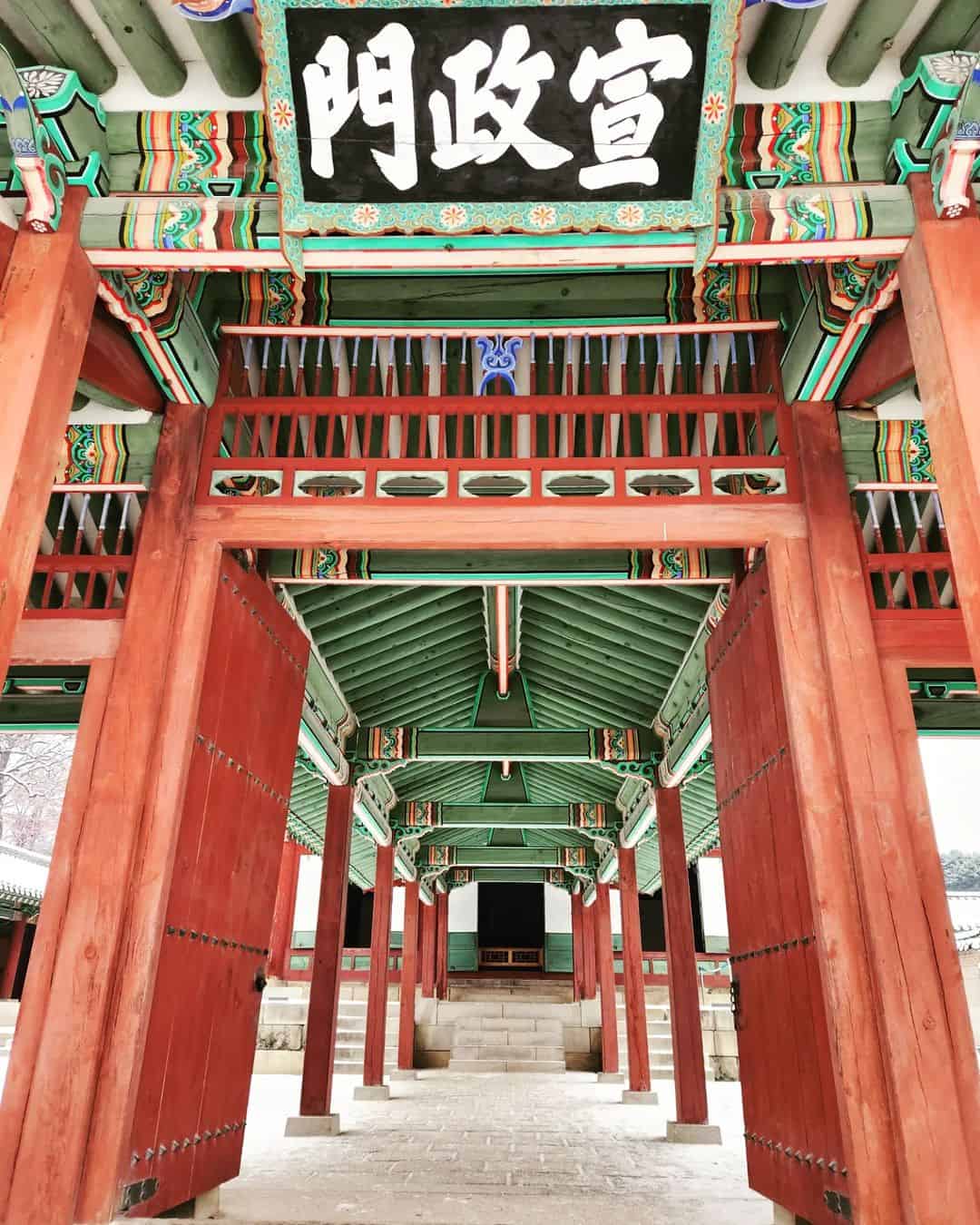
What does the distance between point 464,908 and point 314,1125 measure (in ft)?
58.5

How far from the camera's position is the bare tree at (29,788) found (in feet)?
81.3

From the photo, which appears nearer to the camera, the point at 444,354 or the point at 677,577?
the point at 444,354

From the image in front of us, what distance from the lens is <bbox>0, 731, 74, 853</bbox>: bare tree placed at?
24766 millimetres

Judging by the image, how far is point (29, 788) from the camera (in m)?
25.4

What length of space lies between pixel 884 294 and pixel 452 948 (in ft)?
77.4

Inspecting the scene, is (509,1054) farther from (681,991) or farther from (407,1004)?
(681,991)

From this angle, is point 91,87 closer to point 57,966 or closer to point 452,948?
point 57,966

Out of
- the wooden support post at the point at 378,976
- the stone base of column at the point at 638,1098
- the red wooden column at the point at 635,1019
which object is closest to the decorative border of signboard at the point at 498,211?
the wooden support post at the point at 378,976

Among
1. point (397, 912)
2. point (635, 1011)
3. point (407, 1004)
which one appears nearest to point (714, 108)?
point (635, 1011)

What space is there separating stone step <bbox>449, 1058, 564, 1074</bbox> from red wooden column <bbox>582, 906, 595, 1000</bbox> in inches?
85.4

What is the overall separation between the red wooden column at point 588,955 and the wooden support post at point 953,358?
17.1m

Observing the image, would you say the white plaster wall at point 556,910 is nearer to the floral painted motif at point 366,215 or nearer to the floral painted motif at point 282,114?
the floral painted motif at point 366,215

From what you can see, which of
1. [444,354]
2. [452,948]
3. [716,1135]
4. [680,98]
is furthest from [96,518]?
[452,948]

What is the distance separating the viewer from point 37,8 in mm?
3146
